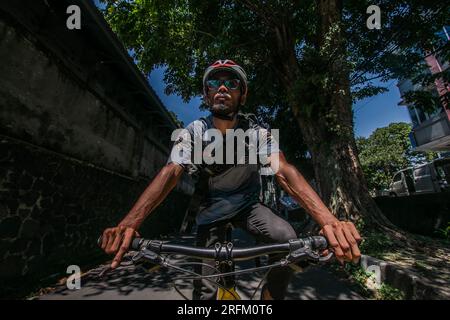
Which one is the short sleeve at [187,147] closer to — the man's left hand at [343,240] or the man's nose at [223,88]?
the man's nose at [223,88]

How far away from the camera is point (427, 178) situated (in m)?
Answer: 13.1

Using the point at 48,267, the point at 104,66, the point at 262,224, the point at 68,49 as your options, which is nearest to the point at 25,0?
the point at 68,49

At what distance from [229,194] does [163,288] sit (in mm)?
3125

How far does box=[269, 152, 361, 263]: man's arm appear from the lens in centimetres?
119

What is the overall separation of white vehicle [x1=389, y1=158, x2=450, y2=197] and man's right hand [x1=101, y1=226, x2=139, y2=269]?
1499 centimetres

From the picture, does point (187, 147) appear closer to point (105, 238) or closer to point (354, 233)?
point (105, 238)

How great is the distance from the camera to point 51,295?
375cm

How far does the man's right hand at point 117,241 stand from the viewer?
1.22 meters

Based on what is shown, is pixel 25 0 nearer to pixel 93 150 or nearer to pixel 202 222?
pixel 93 150
